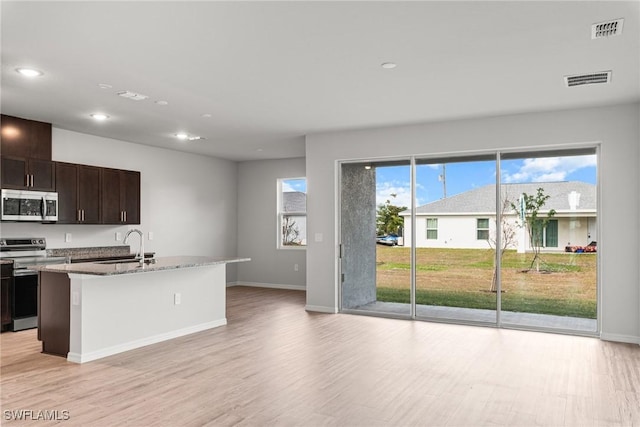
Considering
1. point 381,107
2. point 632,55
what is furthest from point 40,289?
point 632,55

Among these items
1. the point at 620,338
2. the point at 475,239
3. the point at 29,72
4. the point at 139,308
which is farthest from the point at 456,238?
the point at 29,72

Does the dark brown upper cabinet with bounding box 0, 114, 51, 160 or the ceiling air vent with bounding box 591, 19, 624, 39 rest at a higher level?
the ceiling air vent with bounding box 591, 19, 624, 39

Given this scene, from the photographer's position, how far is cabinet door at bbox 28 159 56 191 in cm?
597

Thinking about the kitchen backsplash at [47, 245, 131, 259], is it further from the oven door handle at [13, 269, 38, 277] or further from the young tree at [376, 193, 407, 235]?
the young tree at [376, 193, 407, 235]

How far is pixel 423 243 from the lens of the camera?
653cm

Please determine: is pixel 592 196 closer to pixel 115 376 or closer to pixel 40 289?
pixel 115 376

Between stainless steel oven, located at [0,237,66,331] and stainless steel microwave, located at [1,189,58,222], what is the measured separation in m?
0.49

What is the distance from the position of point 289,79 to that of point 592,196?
3.81 metres

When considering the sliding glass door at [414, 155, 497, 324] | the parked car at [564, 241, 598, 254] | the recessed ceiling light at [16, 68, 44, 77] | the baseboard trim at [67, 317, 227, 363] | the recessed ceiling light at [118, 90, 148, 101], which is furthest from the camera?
the sliding glass door at [414, 155, 497, 324]

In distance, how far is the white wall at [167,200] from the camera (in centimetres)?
687

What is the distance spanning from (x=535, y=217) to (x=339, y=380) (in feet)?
11.4

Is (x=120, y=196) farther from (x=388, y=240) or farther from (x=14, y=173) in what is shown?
(x=388, y=240)

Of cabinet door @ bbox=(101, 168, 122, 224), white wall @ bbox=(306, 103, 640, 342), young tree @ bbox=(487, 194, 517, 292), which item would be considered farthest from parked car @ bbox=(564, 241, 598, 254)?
cabinet door @ bbox=(101, 168, 122, 224)

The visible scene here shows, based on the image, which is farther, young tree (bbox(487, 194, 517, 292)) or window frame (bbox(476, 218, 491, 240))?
window frame (bbox(476, 218, 491, 240))
